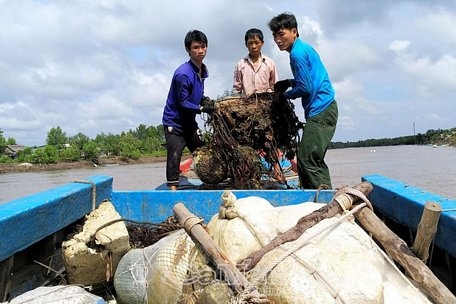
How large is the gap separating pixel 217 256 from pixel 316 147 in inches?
92.6

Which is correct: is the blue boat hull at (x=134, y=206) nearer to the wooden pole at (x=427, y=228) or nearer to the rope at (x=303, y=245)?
the wooden pole at (x=427, y=228)

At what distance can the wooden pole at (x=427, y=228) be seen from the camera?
74.1 inches

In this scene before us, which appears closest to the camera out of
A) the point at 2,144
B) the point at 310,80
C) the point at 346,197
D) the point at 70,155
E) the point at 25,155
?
the point at 346,197

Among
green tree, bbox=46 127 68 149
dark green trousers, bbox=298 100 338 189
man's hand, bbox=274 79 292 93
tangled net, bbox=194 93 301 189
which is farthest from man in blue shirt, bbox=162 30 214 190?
green tree, bbox=46 127 68 149

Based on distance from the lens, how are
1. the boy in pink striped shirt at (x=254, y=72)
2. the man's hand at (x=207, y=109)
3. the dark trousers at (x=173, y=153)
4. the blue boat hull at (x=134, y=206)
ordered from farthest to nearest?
the boy in pink striped shirt at (x=254, y=72) → the dark trousers at (x=173, y=153) → the man's hand at (x=207, y=109) → the blue boat hull at (x=134, y=206)

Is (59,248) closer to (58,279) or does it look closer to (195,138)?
(58,279)

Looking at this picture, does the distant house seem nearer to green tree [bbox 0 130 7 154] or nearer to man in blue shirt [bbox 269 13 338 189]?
green tree [bbox 0 130 7 154]

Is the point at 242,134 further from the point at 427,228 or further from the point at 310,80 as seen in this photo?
the point at 427,228

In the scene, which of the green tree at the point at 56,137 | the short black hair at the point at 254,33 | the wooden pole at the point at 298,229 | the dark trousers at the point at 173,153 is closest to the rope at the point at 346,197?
the wooden pole at the point at 298,229

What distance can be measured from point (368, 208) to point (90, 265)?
69.8 inches

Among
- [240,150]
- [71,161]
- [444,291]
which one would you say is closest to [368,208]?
[444,291]

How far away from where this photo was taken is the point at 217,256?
5.91ft

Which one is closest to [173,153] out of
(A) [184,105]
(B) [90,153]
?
(A) [184,105]

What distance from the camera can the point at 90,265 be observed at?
279 cm
